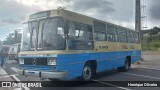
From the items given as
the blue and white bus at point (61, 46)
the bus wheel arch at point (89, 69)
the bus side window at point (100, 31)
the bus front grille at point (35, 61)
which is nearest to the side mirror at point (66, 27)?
the blue and white bus at point (61, 46)

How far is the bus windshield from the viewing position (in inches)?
405

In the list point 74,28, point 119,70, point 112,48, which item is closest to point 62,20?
point 74,28

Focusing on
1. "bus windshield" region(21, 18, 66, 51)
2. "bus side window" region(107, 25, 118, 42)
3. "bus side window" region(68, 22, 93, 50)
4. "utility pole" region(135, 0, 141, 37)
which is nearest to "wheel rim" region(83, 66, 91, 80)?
"bus side window" region(68, 22, 93, 50)

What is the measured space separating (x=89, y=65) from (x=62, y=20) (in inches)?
119

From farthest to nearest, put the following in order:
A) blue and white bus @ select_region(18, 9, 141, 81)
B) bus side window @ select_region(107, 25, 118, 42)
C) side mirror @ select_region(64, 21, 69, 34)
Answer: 1. bus side window @ select_region(107, 25, 118, 42)
2. side mirror @ select_region(64, 21, 69, 34)
3. blue and white bus @ select_region(18, 9, 141, 81)

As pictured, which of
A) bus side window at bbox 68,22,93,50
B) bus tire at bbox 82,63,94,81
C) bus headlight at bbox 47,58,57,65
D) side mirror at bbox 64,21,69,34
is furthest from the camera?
bus tire at bbox 82,63,94,81

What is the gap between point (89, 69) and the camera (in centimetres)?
1234

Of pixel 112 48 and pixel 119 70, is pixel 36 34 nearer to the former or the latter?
pixel 112 48

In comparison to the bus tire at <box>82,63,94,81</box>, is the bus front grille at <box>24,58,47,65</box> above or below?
above

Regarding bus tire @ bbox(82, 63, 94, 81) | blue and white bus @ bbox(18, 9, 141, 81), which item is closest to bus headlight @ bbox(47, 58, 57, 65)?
blue and white bus @ bbox(18, 9, 141, 81)

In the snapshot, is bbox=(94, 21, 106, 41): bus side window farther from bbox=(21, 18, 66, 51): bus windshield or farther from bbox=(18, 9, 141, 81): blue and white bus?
bbox=(21, 18, 66, 51): bus windshield

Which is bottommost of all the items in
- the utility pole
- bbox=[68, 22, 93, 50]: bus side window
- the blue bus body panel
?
the blue bus body panel

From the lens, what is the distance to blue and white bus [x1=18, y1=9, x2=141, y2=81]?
10.2m

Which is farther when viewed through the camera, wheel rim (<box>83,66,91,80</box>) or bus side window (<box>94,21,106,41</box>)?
bus side window (<box>94,21,106,41</box>)
